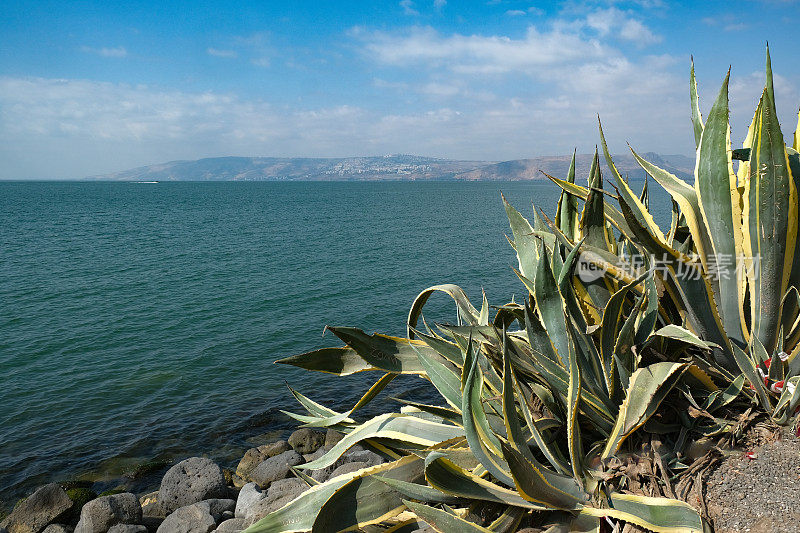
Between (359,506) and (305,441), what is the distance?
671cm

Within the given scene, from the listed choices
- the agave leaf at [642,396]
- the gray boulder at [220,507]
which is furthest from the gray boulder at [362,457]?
the agave leaf at [642,396]

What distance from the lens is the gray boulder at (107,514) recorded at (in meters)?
5.86

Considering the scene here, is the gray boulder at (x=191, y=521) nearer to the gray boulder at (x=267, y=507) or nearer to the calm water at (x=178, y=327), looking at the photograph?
the gray boulder at (x=267, y=507)

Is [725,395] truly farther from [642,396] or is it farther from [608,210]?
[608,210]

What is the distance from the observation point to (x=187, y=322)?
15281 mm

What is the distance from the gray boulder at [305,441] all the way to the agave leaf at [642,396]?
276 inches

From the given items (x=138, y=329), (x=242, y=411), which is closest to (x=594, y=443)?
(x=242, y=411)

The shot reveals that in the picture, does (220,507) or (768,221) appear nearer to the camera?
(768,221)

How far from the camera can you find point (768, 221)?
6.98 ft

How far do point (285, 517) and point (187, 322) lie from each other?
1413 cm

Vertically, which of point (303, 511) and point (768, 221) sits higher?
point (768, 221)

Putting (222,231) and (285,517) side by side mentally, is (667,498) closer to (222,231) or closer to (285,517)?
(285,517)

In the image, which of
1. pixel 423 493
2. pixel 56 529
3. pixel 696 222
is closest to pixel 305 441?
pixel 56 529

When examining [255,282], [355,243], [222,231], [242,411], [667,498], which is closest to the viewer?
[667,498]
